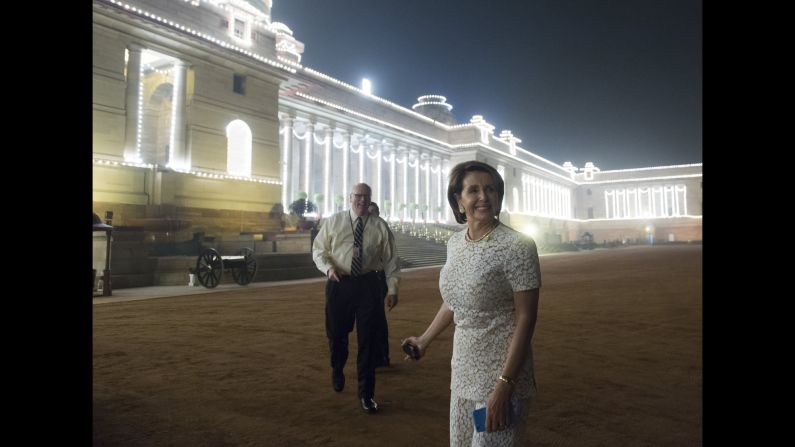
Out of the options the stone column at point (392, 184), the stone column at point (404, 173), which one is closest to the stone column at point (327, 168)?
the stone column at point (392, 184)

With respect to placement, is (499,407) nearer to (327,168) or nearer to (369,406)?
(369,406)

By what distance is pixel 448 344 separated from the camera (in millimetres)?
6250

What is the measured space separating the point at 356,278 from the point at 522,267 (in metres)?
2.53

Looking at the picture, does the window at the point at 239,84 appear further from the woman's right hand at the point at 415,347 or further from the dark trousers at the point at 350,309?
the woman's right hand at the point at 415,347

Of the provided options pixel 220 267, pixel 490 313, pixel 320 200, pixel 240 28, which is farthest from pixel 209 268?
pixel 320 200

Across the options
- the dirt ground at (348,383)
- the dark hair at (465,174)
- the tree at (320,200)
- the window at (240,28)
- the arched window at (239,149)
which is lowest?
the dirt ground at (348,383)

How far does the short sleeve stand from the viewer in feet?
5.90

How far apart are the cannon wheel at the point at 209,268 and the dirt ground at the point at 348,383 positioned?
5531mm

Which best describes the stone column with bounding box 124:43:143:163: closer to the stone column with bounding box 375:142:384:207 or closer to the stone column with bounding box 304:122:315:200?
the stone column with bounding box 304:122:315:200

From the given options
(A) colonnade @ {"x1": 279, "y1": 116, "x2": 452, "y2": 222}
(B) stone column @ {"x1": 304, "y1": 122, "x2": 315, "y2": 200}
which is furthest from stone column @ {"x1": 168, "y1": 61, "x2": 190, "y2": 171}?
(B) stone column @ {"x1": 304, "y1": 122, "x2": 315, "y2": 200}

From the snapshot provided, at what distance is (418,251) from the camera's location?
28.6 metres

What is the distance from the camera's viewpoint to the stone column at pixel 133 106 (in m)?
20.8
